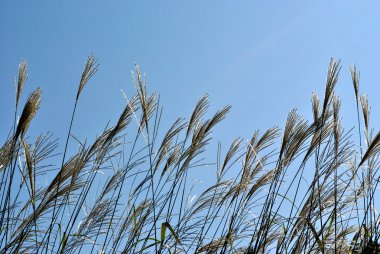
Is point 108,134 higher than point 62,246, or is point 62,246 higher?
point 108,134

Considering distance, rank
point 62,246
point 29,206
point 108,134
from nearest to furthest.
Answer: point 62,246 → point 108,134 → point 29,206

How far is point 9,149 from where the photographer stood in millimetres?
2926

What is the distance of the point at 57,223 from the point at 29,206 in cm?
40

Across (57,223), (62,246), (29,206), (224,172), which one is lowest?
(62,246)

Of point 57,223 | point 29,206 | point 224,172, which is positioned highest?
point 224,172

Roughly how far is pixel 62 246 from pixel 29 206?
24.9 inches

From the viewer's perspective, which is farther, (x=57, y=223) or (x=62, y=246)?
(x=57, y=223)

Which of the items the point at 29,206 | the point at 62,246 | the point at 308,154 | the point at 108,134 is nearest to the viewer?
the point at 62,246

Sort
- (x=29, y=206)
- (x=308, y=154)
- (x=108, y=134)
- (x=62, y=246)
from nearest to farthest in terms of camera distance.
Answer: (x=62, y=246) < (x=308, y=154) < (x=108, y=134) < (x=29, y=206)

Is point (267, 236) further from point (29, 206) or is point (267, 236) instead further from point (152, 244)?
point (29, 206)

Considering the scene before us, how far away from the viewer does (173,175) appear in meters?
2.87

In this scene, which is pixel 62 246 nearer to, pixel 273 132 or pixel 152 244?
pixel 152 244

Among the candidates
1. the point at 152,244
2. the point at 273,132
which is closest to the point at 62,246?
the point at 152,244

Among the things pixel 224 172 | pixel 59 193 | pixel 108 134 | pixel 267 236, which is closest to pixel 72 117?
pixel 108 134
